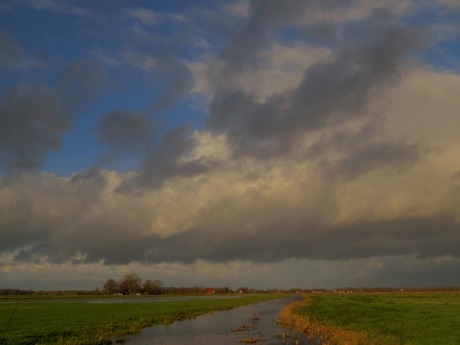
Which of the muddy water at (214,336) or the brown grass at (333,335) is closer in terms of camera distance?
the brown grass at (333,335)

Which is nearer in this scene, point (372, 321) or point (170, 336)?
point (170, 336)

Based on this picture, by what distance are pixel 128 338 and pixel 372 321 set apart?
2792 centimetres

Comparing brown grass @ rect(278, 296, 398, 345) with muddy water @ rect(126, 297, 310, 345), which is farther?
muddy water @ rect(126, 297, 310, 345)

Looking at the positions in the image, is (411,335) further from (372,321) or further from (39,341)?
(39,341)

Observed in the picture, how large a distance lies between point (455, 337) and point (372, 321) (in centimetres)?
1554

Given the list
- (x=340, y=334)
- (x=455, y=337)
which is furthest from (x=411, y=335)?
(x=340, y=334)

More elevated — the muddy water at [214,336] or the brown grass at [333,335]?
the brown grass at [333,335]

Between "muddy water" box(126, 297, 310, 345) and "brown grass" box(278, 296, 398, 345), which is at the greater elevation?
"brown grass" box(278, 296, 398, 345)

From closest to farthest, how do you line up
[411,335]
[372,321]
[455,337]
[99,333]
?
[455,337] → [411,335] → [99,333] → [372,321]

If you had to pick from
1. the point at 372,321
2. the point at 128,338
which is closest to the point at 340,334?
the point at 372,321

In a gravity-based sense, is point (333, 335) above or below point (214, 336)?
above

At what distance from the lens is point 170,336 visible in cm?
4225

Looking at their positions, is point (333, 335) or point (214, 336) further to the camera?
point (214, 336)

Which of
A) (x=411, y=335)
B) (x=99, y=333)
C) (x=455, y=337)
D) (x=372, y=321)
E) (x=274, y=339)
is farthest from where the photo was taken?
(x=372, y=321)
